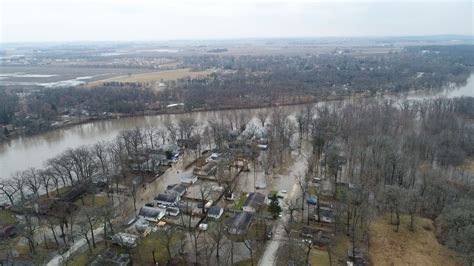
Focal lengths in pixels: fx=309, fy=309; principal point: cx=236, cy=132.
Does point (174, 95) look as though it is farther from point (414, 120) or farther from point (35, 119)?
point (414, 120)

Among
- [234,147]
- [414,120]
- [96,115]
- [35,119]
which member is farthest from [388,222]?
[35,119]

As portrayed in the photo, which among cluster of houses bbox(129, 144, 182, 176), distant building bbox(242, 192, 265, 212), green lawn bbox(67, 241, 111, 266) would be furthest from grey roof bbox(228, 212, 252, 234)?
cluster of houses bbox(129, 144, 182, 176)

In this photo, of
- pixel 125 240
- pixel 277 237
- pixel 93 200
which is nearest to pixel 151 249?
pixel 125 240

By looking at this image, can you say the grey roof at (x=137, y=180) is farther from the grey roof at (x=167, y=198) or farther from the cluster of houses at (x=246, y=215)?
the cluster of houses at (x=246, y=215)

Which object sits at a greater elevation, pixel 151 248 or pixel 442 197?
pixel 442 197

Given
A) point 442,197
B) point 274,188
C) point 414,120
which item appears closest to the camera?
point 442,197
